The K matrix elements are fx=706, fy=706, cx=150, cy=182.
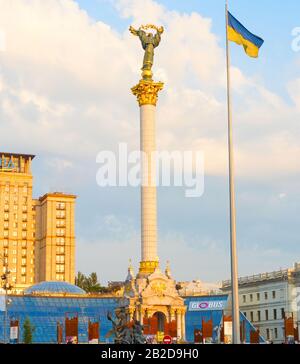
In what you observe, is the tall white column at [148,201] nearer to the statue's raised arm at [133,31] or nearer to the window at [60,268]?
the statue's raised arm at [133,31]

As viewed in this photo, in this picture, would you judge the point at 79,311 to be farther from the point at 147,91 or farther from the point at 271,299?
the point at 147,91

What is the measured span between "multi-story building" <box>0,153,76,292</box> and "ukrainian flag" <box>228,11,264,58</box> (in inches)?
5889

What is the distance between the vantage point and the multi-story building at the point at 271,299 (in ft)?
341

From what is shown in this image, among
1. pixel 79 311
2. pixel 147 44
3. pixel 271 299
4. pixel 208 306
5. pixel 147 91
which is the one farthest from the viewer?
pixel 208 306

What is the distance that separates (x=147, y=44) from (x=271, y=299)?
142ft

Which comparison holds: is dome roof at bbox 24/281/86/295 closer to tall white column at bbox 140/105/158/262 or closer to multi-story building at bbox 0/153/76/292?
tall white column at bbox 140/105/158/262

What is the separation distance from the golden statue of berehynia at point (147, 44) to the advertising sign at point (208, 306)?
126 ft

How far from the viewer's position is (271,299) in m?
109

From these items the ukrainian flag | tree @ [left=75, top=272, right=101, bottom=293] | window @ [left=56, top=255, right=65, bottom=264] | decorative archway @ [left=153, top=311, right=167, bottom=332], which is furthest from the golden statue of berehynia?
window @ [left=56, top=255, right=65, bottom=264]

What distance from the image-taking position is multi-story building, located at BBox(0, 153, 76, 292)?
181625mm

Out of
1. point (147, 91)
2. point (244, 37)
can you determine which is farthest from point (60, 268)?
point (244, 37)
